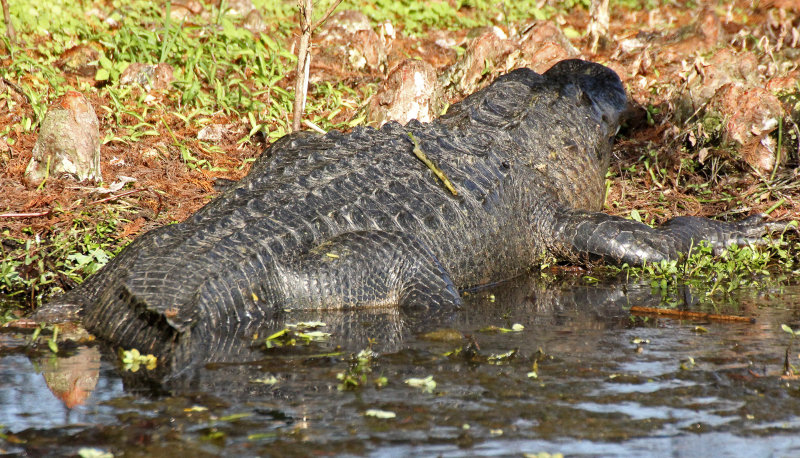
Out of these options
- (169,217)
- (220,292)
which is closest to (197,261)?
(220,292)

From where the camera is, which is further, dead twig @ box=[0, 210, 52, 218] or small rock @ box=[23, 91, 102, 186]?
small rock @ box=[23, 91, 102, 186]

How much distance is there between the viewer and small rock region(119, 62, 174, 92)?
7.57 m

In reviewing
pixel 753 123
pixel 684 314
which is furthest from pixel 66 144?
pixel 753 123

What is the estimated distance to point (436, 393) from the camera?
3023mm

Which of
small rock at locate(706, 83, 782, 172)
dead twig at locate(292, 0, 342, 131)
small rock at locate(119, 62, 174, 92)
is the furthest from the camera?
small rock at locate(119, 62, 174, 92)

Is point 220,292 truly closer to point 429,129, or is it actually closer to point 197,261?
point 197,261

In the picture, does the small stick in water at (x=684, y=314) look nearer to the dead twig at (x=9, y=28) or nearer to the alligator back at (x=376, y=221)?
the alligator back at (x=376, y=221)

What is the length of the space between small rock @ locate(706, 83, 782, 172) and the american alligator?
0.73 m

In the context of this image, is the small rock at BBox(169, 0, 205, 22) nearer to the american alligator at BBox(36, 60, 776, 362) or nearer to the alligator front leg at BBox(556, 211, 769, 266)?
the american alligator at BBox(36, 60, 776, 362)

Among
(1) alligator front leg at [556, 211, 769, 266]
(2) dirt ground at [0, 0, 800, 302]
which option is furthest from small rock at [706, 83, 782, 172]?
(1) alligator front leg at [556, 211, 769, 266]

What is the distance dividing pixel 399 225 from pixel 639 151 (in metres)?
3.20

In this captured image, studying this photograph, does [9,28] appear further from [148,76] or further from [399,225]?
[399,225]

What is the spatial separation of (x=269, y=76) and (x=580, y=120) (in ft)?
10.4

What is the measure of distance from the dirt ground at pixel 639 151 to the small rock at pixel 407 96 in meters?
0.30
